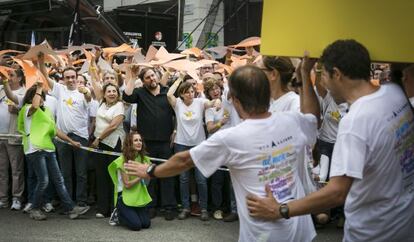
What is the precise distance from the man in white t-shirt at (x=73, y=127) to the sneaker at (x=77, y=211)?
101 mm

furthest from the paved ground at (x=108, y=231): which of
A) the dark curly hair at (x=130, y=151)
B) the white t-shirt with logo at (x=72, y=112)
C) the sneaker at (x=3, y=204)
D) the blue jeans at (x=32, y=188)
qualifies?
the white t-shirt with logo at (x=72, y=112)

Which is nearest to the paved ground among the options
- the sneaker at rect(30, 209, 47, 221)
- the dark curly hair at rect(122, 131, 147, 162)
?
the sneaker at rect(30, 209, 47, 221)

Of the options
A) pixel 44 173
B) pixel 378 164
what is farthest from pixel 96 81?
pixel 378 164

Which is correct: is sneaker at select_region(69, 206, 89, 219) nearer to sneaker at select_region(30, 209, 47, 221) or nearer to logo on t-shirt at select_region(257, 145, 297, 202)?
sneaker at select_region(30, 209, 47, 221)

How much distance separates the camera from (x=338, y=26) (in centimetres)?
260

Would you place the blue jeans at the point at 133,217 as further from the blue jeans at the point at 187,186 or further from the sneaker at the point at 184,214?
the blue jeans at the point at 187,186

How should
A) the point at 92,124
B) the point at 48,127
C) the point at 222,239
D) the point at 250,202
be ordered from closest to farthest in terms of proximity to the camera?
the point at 250,202 → the point at 222,239 → the point at 48,127 → the point at 92,124

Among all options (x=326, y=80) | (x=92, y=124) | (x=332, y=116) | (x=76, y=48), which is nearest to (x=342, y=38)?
(x=326, y=80)

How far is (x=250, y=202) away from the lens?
2723 millimetres

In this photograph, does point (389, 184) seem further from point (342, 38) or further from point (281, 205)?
point (342, 38)

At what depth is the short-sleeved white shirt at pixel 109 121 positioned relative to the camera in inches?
300

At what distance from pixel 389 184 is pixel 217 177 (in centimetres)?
523

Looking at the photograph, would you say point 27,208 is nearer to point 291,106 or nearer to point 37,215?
point 37,215

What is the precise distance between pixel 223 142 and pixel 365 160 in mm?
696
